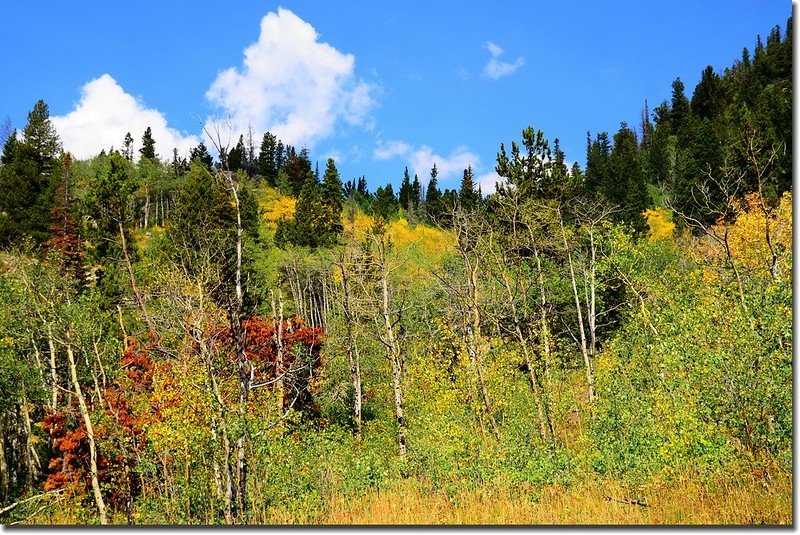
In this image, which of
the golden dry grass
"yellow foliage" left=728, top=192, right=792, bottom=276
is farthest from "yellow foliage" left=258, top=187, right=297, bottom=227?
the golden dry grass

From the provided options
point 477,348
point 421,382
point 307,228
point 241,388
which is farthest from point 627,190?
point 241,388

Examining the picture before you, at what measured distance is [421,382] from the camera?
2180cm

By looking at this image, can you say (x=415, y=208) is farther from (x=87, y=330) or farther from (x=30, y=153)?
(x=87, y=330)

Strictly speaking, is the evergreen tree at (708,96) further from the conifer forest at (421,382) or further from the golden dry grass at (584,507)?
the golden dry grass at (584,507)

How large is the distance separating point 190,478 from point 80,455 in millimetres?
6405

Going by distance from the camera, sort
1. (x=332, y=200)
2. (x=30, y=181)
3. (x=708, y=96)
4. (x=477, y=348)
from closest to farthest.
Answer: (x=477, y=348) → (x=30, y=181) → (x=332, y=200) → (x=708, y=96)

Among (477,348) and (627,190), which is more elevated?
(627,190)

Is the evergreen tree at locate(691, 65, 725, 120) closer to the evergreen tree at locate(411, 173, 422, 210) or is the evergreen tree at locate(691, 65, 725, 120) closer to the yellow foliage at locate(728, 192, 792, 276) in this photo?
the evergreen tree at locate(411, 173, 422, 210)

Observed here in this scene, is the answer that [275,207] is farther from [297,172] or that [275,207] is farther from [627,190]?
[627,190]

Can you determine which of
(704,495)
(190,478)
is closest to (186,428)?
(190,478)

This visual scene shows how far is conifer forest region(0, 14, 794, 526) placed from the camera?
8.86 m

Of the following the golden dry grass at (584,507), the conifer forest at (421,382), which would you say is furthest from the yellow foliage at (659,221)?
the golden dry grass at (584,507)

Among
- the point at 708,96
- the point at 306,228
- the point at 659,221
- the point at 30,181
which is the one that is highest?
the point at 708,96

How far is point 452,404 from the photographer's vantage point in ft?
59.4
